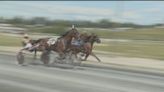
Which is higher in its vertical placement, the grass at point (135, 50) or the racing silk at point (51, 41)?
the racing silk at point (51, 41)

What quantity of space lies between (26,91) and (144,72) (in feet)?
31.9

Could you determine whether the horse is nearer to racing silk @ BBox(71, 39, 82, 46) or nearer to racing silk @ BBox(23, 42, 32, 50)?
racing silk @ BBox(71, 39, 82, 46)

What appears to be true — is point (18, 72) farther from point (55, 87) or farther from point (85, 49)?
point (85, 49)

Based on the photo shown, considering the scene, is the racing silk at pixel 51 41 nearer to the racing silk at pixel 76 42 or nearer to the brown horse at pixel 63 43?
the brown horse at pixel 63 43

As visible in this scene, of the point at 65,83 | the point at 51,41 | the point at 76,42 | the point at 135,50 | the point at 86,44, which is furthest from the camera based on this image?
the point at 135,50

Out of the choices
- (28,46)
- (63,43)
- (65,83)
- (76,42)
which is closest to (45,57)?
(28,46)

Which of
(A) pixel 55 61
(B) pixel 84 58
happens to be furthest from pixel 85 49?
(A) pixel 55 61

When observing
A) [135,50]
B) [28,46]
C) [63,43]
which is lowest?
[135,50]

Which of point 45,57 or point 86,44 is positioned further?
point 86,44

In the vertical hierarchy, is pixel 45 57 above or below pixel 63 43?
below

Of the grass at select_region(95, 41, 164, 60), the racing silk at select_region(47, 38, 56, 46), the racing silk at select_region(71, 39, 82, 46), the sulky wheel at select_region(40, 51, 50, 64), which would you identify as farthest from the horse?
the grass at select_region(95, 41, 164, 60)

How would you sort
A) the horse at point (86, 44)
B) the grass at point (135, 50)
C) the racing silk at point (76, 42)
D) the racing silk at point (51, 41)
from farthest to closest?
the grass at point (135, 50) < the horse at point (86, 44) < the racing silk at point (76, 42) < the racing silk at point (51, 41)

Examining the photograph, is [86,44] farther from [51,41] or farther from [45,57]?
[51,41]

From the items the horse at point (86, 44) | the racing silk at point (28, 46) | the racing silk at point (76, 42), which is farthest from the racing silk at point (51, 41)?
the horse at point (86, 44)
